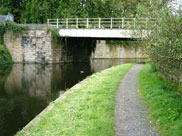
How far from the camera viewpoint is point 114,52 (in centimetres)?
4878

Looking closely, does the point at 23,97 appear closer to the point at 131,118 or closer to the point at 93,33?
the point at 131,118

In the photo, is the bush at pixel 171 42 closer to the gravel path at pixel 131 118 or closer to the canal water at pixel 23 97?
the gravel path at pixel 131 118

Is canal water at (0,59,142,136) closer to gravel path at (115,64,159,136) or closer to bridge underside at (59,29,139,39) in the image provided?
gravel path at (115,64,159,136)

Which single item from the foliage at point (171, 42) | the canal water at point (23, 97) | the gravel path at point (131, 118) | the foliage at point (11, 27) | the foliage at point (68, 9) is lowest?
the canal water at point (23, 97)

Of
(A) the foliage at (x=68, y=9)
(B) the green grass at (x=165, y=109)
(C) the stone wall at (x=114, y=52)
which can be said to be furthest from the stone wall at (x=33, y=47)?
(B) the green grass at (x=165, y=109)

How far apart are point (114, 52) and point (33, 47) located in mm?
22926

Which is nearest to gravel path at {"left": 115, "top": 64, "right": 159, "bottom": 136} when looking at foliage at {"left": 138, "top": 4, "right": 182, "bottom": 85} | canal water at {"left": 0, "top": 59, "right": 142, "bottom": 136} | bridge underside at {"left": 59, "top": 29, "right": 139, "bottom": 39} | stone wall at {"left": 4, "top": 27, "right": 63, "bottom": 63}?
foliage at {"left": 138, "top": 4, "right": 182, "bottom": 85}

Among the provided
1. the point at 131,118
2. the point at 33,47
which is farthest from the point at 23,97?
the point at 33,47

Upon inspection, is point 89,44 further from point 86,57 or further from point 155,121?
point 155,121

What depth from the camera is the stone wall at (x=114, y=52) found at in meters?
47.5

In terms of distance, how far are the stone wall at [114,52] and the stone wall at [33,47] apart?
1813 cm

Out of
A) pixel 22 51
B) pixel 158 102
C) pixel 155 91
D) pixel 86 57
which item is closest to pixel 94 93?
pixel 155 91

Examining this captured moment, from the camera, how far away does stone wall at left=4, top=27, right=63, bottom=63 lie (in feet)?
95.3

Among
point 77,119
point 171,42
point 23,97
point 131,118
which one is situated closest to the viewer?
point 171,42
